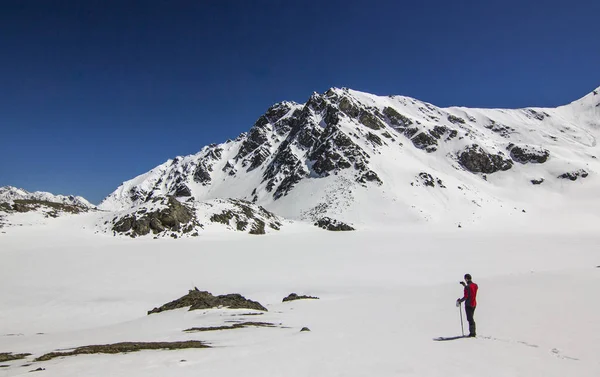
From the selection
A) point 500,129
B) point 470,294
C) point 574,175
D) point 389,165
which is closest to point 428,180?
point 389,165

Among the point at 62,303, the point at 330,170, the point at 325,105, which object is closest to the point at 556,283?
the point at 62,303

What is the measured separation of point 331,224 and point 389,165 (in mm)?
31795

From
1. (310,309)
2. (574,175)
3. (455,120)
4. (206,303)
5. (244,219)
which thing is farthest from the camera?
(455,120)

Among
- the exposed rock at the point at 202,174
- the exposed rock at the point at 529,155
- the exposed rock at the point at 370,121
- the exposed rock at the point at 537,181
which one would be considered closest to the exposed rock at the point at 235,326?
the exposed rock at the point at 370,121

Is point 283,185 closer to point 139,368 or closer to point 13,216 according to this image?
point 13,216

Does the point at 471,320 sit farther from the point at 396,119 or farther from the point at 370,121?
the point at 396,119

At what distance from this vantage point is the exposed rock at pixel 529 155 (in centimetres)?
10883

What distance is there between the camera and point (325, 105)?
124438mm

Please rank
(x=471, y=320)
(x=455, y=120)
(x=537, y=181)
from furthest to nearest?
(x=455, y=120) < (x=537, y=181) < (x=471, y=320)

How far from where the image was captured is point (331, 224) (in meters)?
71.5

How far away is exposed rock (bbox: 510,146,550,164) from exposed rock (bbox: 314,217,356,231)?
75.4 meters

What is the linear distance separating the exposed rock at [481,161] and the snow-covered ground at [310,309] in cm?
7695

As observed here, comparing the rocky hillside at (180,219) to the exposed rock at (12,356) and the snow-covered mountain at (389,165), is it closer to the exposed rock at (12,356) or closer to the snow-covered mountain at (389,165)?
the snow-covered mountain at (389,165)

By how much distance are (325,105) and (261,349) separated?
400ft
